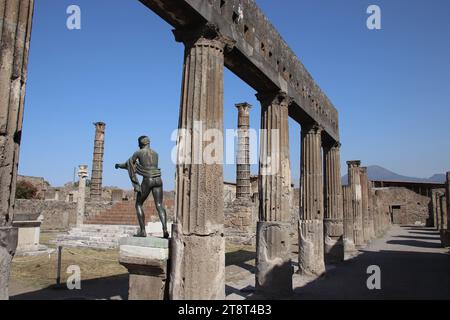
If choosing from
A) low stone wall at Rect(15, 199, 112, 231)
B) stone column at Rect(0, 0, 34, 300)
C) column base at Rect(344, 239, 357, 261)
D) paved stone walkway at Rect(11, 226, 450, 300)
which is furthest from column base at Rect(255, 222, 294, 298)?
low stone wall at Rect(15, 199, 112, 231)

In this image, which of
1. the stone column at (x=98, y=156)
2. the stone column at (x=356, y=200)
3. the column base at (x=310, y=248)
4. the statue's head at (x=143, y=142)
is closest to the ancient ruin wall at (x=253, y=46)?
the statue's head at (x=143, y=142)

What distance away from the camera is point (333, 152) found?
1427 cm

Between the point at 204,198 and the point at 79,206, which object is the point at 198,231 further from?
the point at 79,206

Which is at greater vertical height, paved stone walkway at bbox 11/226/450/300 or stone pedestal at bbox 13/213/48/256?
stone pedestal at bbox 13/213/48/256

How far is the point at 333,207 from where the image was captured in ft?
44.2

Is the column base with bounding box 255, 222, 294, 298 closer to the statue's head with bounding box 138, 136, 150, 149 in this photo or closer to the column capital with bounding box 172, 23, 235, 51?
the statue's head with bounding box 138, 136, 150, 149

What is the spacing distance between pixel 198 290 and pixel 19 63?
3.49 meters

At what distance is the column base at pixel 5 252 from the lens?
9.86 ft

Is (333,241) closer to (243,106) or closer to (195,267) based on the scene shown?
(195,267)

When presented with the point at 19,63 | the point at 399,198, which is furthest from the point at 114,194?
the point at 399,198

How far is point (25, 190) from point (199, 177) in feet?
107

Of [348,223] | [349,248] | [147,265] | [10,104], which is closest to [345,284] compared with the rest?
[147,265]

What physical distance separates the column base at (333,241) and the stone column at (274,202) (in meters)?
5.30

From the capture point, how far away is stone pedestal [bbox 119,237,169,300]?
5465 mm
